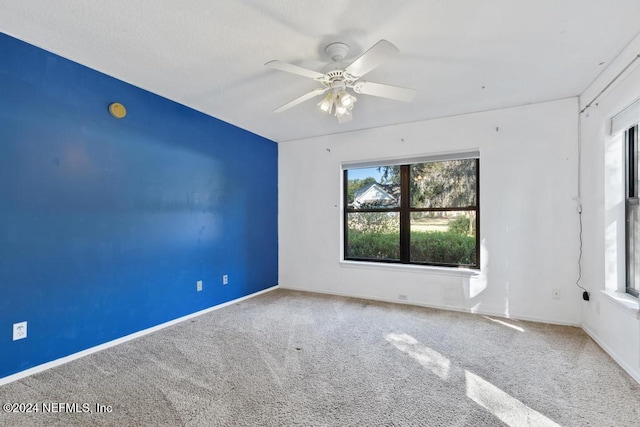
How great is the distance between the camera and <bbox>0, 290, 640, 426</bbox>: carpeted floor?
174 centimetres

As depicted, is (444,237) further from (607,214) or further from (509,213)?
(607,214)

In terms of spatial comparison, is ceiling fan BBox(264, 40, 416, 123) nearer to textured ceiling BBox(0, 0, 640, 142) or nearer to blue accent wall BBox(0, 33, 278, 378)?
textured ceiling BBox(0, 0, 640, 142)

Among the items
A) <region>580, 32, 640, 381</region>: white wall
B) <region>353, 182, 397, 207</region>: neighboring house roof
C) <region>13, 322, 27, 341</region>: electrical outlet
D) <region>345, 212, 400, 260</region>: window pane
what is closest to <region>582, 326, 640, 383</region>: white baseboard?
<region>580, 32, 640, 381</region>: white wall

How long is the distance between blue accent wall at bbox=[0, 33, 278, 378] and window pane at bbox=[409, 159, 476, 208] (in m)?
2.52

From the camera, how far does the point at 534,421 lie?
5.55 feet

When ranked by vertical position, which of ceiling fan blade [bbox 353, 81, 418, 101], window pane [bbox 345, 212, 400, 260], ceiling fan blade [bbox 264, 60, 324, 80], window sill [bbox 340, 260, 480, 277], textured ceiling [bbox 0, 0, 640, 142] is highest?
textured ceiling [bbox 0, 0, 640, 142]

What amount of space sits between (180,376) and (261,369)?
0.57 meters

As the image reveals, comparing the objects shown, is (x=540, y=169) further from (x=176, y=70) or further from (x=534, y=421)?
(x=176, y=70)

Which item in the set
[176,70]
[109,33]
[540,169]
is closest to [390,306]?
[540,169]

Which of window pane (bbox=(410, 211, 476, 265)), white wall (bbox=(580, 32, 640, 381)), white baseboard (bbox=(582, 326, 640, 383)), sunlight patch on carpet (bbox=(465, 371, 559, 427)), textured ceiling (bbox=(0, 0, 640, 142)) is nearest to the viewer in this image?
sunlight patch on carpet (bbox=(465, 371, 559, 427))

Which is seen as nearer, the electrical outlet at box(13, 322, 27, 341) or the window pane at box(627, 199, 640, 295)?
the electrical outlet at box(13, 322, 27, 341)

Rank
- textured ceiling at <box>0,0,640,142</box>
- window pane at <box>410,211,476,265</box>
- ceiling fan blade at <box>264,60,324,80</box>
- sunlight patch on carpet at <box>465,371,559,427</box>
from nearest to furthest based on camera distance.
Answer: sunlight patch on carpet at <box>465,371,559,427</box>, textured ceiling at <box>0,0,640,142</box>, ceiling fan blade at <box>264,60,324,80</box>, window pane at <box>410,211,476,265</box>

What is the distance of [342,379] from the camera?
212 centimetres

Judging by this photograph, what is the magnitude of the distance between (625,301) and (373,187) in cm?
281
